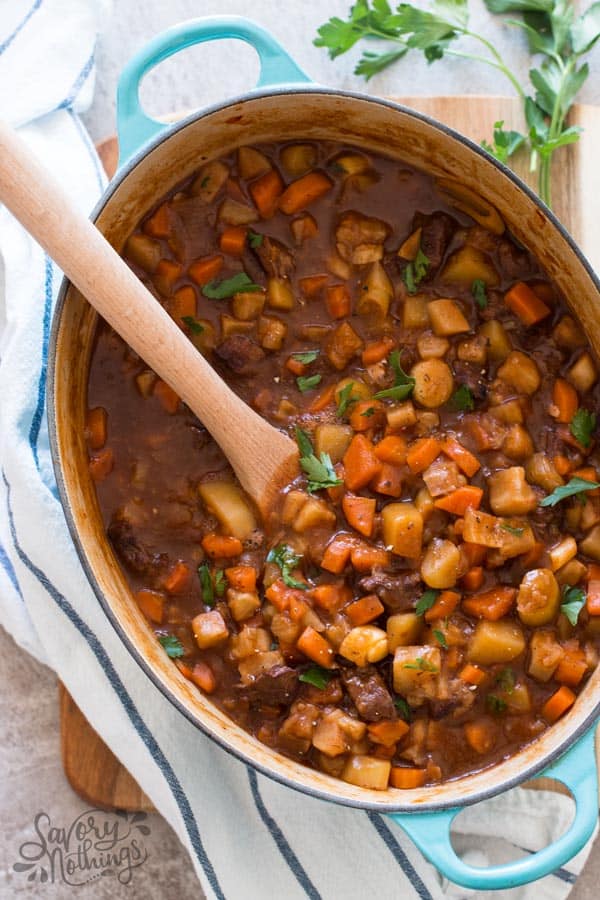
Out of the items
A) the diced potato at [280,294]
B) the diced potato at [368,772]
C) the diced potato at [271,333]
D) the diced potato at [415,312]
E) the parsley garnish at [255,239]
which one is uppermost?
the parsley garnish at [255,239]

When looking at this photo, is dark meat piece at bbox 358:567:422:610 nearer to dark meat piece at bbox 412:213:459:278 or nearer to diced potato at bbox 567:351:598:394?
diced potato at bbox 567:351:598:394

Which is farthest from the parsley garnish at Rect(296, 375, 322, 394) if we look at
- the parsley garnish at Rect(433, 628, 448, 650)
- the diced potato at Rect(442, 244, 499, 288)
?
the parsley garnish at Rect(433, 628, 448, 650)

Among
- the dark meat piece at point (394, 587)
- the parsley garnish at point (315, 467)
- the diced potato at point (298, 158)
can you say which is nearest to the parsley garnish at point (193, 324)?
the parsley garnish at point (315, 467)

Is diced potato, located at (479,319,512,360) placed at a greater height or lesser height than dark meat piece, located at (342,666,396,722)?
greater

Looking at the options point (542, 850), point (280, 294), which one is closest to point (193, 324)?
point (280, 294)

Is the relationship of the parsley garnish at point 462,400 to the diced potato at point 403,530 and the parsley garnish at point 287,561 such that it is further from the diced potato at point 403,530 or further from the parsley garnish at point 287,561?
the parsley garnish at point 287,561
